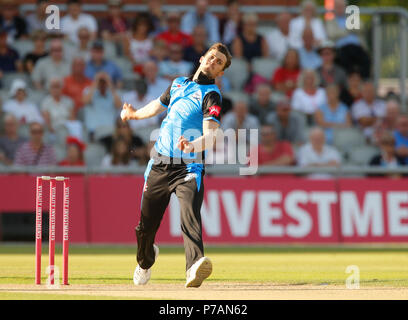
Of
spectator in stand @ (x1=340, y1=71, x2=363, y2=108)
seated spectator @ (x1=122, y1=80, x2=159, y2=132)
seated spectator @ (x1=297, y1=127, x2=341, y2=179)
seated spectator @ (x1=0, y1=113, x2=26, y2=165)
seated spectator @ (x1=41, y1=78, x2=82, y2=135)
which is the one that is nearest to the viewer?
seated spectator @ (x1=0, y1=113, x2=26, y2=165)

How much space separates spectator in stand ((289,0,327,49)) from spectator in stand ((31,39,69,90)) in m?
5.39

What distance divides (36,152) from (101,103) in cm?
220

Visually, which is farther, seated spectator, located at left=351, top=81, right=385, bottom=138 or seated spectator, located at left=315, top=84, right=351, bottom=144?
seated spectator, located at left=351, top=81, right=385, bottom=138

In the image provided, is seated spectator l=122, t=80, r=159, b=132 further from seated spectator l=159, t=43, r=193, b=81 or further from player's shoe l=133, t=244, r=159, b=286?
player's shoe l=133, t=244, r=159, b=286

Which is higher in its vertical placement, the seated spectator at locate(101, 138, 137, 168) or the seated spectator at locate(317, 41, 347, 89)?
the seated spectator at locate(317, 41, 347, 89)

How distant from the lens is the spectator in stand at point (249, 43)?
2111 cm

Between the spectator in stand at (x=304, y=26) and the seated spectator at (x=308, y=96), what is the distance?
1359 mm

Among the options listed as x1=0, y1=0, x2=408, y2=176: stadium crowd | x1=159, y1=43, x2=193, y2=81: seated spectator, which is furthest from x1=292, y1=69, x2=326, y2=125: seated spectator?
x1=159, y1=43, x2=193, y2=81: seated spectator

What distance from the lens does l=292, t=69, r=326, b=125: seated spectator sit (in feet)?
67.6

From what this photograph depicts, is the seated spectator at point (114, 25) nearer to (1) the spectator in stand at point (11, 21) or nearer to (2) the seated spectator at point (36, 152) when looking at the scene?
(1) the spectator in stand at point (11, 21)

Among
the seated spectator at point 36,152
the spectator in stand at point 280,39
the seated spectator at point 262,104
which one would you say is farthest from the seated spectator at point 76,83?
the spectator in stand at point 280,39

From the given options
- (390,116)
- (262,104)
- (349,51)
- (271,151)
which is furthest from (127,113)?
(349,51)

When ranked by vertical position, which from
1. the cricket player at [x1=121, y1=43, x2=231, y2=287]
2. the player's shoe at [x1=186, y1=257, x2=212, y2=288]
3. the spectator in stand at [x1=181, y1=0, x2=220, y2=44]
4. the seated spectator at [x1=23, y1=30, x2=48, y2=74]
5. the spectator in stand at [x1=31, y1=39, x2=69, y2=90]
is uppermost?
the spectator in stand at [x1=181, y1=0, x2=220, y2=44]
